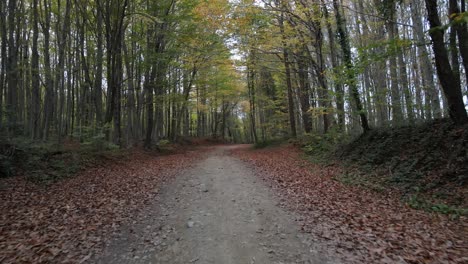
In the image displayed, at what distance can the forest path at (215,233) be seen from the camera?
12.3 feet

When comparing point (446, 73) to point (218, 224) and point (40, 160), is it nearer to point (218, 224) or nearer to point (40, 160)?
point (218, 224)

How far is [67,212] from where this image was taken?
18.5 ft

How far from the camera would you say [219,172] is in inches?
386

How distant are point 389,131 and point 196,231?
8.41 metres

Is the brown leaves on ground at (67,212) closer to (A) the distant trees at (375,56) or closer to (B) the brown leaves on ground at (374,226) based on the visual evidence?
(B) the brown leaves on ground at (374,226)

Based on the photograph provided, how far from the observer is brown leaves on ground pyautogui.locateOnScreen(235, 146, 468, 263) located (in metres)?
3.64

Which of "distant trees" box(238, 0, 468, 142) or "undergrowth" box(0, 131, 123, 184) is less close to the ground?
"distant trees" box(238, 0, 468, 142)

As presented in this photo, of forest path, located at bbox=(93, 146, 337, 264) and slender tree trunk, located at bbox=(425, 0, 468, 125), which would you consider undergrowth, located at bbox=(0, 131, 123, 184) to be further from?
slender tree trunk, located at bbox=(425, 0, 468, 125)

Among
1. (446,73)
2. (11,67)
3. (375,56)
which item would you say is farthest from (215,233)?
(11,67)

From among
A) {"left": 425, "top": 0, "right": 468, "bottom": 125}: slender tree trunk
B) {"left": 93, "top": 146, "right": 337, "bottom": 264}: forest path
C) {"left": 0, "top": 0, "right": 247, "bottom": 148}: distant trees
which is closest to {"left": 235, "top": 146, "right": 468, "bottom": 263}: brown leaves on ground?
{"left": 93, "top": 146, "right": 337, "bottom": 264}: forest path

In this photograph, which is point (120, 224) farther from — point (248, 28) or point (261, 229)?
point (248, 28)

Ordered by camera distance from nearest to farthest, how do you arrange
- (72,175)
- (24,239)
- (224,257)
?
(224,257)
(24,239)
(72,175)

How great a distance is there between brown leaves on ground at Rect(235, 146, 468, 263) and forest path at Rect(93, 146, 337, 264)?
492 millimetres

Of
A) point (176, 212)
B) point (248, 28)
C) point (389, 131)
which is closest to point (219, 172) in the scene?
point (176, 212)
